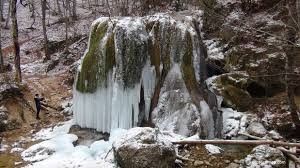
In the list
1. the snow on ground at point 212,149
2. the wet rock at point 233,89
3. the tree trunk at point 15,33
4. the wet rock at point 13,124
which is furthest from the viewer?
the tree trunk at point 15,33

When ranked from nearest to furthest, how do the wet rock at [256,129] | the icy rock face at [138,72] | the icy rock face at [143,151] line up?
the icy rock face at [143,151] → the wet rock at [256,129] → the icy rock face at [138,72]

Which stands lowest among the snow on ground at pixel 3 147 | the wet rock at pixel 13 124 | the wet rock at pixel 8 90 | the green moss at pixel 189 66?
the snow on ground at pixel 3 147

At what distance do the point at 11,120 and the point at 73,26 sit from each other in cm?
1547

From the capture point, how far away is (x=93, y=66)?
14.5m

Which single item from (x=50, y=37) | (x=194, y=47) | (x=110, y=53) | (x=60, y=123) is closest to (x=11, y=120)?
(x=60, y=123)

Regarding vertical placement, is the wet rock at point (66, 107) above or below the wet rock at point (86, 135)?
above

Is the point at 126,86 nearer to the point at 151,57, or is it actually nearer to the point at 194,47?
the point at 151,57

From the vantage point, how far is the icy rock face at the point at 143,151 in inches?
428

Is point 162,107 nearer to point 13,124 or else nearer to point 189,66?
point 189,66

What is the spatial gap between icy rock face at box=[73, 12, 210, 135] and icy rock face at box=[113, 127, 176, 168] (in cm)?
239

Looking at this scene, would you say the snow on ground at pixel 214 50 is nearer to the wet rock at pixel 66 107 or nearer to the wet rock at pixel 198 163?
the wet rock at pixel 66 107

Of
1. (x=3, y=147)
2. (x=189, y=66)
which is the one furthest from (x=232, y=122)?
(x=3, y=147)

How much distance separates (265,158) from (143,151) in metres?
3.20

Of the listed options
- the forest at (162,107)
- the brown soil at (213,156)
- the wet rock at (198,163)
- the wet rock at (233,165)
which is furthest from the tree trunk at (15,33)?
the wet rock at (233,165)
